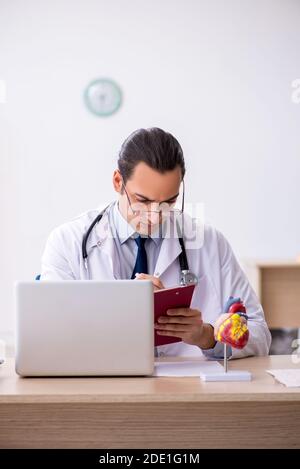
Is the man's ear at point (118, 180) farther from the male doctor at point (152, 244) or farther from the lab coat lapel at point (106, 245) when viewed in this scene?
the lab coat lapel at point (106, 245)

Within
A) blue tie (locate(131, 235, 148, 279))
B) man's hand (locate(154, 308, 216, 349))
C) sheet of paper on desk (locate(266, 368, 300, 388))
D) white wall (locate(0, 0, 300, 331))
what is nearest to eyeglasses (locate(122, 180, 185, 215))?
blue tie (locate(131, 235, 148, 279))

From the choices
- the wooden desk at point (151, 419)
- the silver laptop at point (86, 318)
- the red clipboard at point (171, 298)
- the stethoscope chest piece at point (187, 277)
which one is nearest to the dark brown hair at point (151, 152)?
the stethoscope chest piece at point (187, 277)

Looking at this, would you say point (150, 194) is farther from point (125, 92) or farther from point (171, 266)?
point (125, 92)

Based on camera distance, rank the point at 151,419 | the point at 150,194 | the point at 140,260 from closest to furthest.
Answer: the point at 151,419 → the point at 150,194 → the point at 140,260

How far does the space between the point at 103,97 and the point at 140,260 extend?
2837mm

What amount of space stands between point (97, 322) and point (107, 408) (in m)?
0.24

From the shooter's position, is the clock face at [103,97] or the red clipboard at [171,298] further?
the clock face at [103,97]

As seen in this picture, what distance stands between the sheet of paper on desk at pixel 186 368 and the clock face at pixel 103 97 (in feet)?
10.6

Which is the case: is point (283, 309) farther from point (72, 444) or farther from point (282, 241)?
point (72, 444)

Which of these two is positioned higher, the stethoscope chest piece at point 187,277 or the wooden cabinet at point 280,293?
the stethoscope chest piece at point 187,277

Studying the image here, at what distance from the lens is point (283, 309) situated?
15.7ft

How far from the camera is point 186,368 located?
197cm

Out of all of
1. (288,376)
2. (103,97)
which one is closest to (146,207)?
(288,376)

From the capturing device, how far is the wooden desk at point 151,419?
1.65 m
